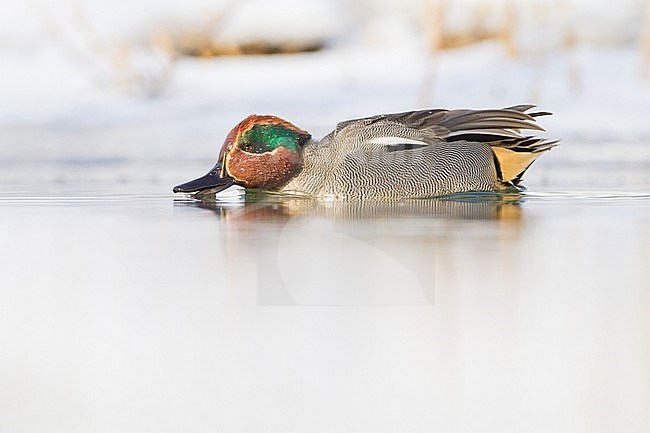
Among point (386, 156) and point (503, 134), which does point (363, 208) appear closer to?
point (386, 156)

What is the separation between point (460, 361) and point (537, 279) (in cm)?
57

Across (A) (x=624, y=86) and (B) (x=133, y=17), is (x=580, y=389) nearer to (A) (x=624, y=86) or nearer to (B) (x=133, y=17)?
(A) (x=624, y=86)

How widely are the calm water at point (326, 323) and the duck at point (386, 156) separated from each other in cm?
53

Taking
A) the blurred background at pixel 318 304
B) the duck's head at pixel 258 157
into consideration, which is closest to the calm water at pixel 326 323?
the blurred background at pixel 318 304

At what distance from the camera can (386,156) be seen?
146 inches

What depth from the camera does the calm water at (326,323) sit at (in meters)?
1.46

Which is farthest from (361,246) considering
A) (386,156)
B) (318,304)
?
(386,156)

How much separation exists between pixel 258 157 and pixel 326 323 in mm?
2048

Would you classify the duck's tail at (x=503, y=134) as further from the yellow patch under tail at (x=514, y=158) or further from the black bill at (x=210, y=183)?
the black bill at (x=210, y=183)

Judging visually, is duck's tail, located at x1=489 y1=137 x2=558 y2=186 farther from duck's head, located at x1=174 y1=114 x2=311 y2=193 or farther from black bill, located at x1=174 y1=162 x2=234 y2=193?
black bill, located at x1=174 y1=162 x2=234 y2=193

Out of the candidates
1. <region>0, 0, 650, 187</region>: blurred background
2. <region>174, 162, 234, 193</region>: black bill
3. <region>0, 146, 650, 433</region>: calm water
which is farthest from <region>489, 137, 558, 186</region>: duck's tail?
<region>0, 0, 650, 187</region>: blurred background

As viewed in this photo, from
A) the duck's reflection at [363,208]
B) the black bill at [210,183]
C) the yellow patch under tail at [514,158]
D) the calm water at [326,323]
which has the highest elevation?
the yellow patch under tail at [514,158]

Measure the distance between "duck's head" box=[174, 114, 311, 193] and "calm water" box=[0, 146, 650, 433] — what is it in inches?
27.1

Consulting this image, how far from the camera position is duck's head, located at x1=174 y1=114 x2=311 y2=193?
385cm
